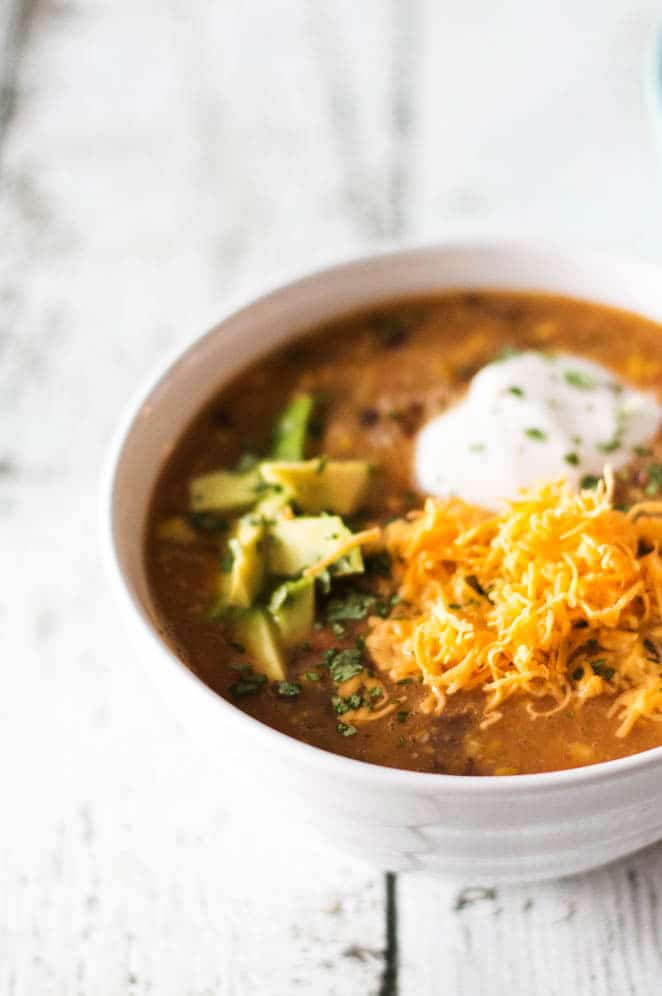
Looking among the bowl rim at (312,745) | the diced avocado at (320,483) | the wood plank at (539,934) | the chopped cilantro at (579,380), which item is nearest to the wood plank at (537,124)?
the bowl rim at (312,745)

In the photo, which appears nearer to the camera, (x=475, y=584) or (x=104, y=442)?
(x=475, y=584)

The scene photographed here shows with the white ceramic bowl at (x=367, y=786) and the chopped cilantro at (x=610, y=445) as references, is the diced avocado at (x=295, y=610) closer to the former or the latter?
the white ceramic bowl at (x=367, y=786)

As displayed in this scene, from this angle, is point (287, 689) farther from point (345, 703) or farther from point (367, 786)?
point (367, 786)

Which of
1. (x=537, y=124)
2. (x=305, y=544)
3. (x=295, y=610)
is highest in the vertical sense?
(x=537, y=124)

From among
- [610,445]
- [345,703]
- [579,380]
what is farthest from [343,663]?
[579,380]

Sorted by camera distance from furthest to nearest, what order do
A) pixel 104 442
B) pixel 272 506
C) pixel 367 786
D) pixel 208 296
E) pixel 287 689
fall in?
pixel 208 296
pixel 104 442
pixel 272 506
pixel 287 689
pixel 367 786

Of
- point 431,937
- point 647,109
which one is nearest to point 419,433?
point 431,937

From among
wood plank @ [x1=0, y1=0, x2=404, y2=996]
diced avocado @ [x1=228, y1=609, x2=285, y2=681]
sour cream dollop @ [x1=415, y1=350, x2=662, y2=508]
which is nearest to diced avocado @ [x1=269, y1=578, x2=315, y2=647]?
diced avocado @ [x1=228, y1=609, x2=285, y2=681]
